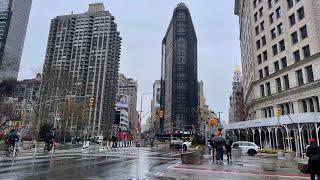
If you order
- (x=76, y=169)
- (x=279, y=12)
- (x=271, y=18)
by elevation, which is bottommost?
(x=76, y=169)

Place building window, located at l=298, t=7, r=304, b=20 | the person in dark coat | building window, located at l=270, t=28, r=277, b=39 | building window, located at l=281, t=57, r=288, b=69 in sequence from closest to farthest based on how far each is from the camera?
1. the person in dark coat
2. building window, located at l=298, t=7, r=304, b=20
3. building window, located at l=281, t=57, r=288, b=69
4. building window, located at l=270, t=28, r=277, b=39

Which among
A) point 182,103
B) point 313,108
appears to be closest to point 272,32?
point 313,108

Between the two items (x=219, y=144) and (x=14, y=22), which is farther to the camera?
(x=14, y=22)

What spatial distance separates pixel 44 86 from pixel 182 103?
92873 mm

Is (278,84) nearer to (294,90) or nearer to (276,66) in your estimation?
(276,66)

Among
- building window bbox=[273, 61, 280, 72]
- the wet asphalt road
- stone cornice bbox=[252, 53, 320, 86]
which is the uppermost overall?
building window bbox=[273, 61, 280, 72]

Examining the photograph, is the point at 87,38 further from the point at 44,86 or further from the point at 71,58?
the point at 44,86

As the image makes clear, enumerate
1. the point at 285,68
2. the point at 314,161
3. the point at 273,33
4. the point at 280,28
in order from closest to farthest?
the point at 314,161
the point at 285,68
the point at 280,28
the point at 273,33

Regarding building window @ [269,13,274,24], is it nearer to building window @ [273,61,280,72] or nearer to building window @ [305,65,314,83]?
building window @ [273,61,280,72]

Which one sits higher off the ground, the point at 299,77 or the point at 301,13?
the point at 301,13

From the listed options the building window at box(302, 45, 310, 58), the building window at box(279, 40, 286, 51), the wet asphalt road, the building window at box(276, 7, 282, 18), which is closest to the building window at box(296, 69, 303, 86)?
the building window at box(302, 45, 310, 58)

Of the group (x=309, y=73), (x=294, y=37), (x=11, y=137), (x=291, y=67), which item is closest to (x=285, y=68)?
(x=291, y=67)

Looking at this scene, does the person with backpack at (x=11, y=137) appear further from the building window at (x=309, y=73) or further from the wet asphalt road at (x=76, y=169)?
the building window at (x=309, y=73)

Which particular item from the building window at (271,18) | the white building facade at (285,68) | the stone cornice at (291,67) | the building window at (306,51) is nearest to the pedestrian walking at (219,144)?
the white building facade at (285,68)
